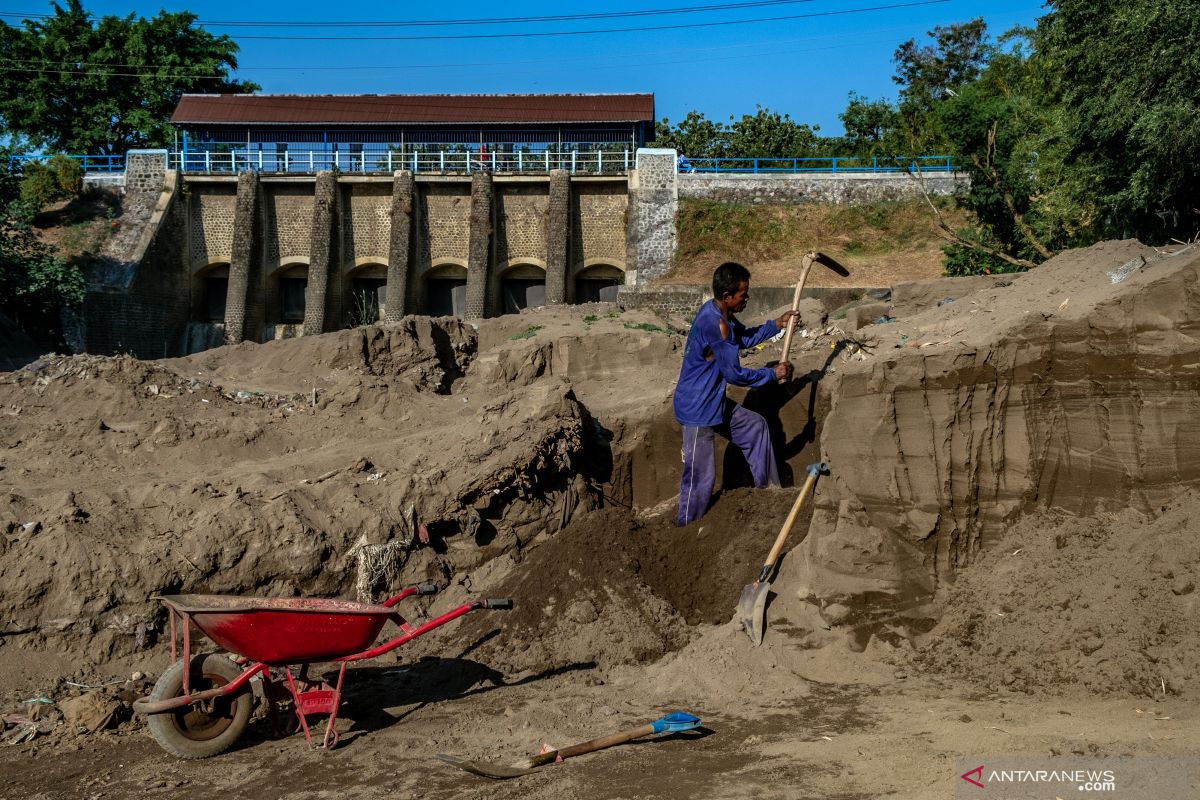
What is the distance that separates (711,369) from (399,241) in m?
24.5

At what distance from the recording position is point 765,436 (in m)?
7.82

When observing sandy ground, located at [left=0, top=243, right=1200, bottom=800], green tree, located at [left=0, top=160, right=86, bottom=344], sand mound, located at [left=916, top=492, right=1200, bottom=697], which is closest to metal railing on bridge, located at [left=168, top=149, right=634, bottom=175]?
green tree, located at [left=0, top=160, right=86, bottom=344]

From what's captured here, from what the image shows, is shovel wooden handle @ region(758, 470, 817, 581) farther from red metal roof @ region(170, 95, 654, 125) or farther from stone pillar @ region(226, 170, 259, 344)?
stone pillar @ region(226, 170, 259, 344)

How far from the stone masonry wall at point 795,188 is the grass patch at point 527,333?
14763 mm

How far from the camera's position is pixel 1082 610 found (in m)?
5.59

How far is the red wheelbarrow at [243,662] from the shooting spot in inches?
221

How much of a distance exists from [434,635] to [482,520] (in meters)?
1.18

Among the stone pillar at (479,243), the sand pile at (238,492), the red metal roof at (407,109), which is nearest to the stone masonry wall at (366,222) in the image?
the red metal roof at (407,109)

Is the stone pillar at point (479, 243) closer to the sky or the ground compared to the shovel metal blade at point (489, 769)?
closer to the sky

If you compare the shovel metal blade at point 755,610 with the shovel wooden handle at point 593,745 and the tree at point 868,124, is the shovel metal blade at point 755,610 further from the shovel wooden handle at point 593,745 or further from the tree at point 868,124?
the tree at point 868,124

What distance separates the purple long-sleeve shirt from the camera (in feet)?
24.7

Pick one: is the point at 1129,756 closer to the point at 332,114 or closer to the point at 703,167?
the point at 703,167

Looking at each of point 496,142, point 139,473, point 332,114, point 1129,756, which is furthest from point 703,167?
point 1129,756

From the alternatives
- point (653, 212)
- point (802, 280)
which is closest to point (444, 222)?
point (653, 212)
